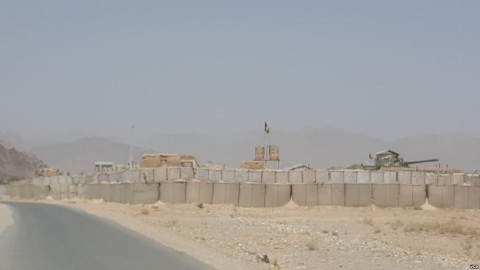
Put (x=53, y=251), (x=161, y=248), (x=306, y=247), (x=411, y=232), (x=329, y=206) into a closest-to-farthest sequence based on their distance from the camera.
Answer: (x=53, y=251) → (x=161, y=248) → (x=306, y=247) → (x=411, y=232) → (x=329, y=206)

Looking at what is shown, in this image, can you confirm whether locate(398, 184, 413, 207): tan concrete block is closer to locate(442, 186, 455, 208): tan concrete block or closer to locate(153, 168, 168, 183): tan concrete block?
locate(442, 186, 455, 208): tan concrete block

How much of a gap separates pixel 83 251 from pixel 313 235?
1233 cm

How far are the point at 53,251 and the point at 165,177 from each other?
30.1 meters

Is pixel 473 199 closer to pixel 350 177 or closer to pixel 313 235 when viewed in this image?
pixel 350 177

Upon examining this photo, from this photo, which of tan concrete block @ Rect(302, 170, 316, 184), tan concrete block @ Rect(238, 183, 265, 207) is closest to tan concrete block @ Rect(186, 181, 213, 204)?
tan concrete block @ Rect(238, 183, 265, 207)

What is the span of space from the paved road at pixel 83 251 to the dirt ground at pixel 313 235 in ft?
3.38

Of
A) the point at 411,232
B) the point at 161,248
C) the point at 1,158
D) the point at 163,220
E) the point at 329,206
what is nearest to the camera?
the point at 161,248

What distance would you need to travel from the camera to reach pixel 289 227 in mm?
32469

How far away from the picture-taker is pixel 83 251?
18.3 meters

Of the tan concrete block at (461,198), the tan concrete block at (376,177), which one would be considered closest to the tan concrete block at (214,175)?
the tan concrete block at (376,177)

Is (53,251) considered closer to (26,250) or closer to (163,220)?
(26,250)

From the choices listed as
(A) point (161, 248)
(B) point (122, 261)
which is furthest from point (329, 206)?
(B) point (122, 261)

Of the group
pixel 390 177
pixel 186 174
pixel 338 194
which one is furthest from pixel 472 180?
pixel 186 174

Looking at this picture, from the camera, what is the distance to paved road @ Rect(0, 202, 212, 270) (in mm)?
15516
